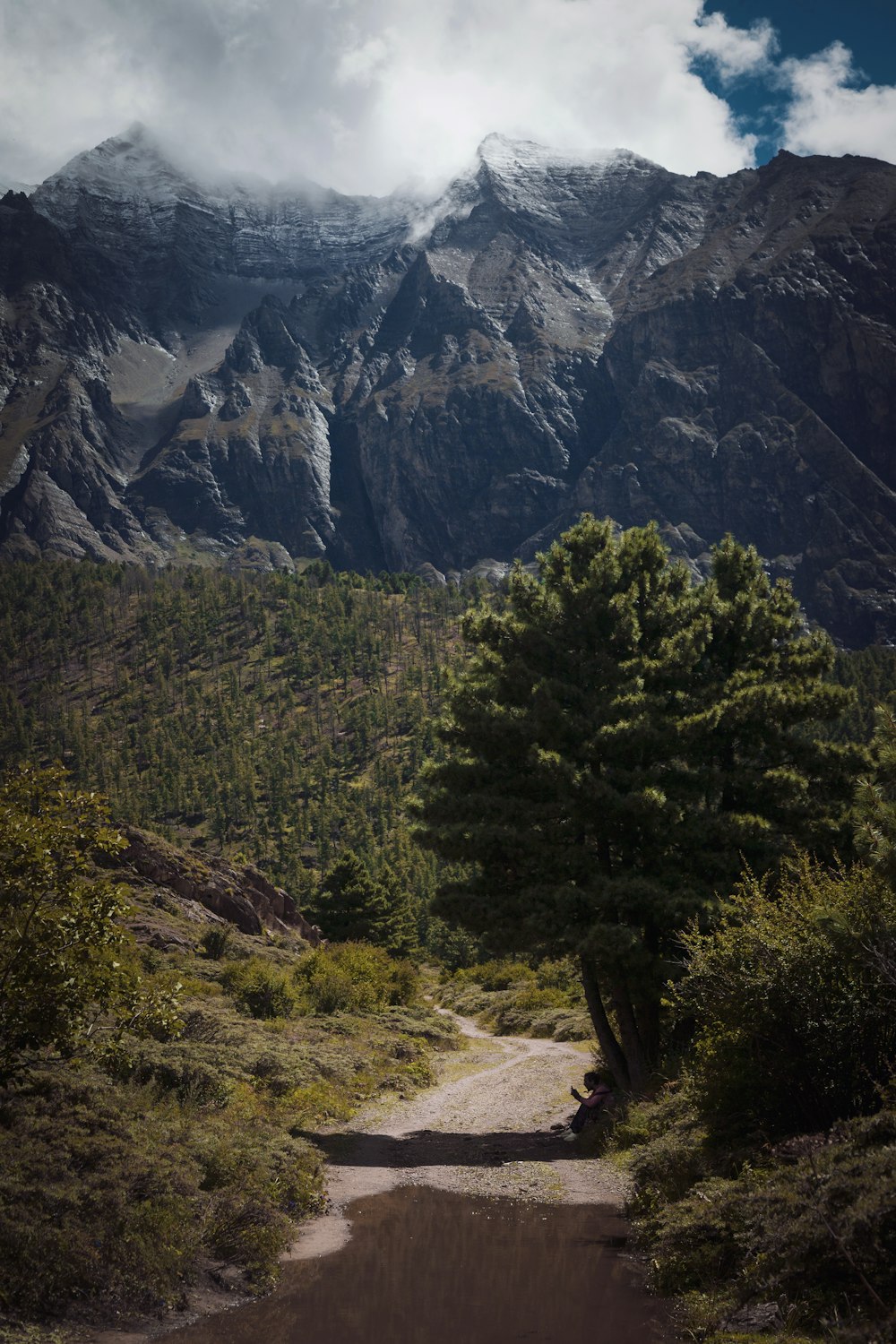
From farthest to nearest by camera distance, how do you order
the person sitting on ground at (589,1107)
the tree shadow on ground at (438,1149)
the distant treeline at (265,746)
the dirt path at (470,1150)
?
the distant treeline at (265,746)
the person sitting on ground at (589,1107)
the tree shadow on ground at (438,1149)
the dirt path at (470,1150)

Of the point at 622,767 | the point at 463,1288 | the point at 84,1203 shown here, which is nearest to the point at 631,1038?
the point at 622,767

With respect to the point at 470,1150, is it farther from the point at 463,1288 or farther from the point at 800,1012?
the point at 800,1012

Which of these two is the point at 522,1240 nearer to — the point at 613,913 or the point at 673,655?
the point at 613,913

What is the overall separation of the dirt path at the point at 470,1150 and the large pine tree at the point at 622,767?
10.7 ft

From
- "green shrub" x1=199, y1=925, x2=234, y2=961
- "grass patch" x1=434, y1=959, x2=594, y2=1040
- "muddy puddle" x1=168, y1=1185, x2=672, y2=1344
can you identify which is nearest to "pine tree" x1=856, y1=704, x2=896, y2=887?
"muddy puddle" x1=168, y1=1185, x2=672, y2=1344

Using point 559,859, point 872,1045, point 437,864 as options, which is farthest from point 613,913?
point 437,864

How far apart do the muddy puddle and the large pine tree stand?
714cm

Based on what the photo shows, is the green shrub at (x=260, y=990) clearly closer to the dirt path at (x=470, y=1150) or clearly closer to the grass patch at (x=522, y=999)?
the dirt path at (x=470, y=1150)

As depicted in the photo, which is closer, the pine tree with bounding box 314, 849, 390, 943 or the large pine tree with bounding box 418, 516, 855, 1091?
the large pine tree with bounding box 418, 516, 855, 1091

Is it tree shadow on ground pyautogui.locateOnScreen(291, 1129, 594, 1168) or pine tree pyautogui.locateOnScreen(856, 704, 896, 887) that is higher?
pine tree pyautogui.locateOnScreen(856, 704, 896, 887)

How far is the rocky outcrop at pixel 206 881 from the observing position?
41.7 meters

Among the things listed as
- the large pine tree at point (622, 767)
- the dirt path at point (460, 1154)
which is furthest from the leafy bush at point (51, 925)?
the large pine tree at point (622, 767)

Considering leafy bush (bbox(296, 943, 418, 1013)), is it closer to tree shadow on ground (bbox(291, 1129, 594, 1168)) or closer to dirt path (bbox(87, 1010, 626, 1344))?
dirt path (bbox(87, 1010, 626, 1344))

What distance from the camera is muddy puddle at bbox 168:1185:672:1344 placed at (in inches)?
406
